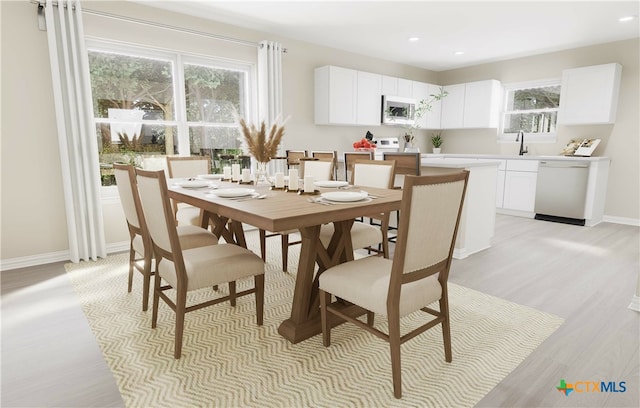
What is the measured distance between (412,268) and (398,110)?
482cm

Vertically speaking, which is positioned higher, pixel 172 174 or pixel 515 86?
pixel 515 86

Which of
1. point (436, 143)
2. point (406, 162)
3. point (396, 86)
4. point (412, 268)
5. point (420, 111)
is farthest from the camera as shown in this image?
point (436, 143)

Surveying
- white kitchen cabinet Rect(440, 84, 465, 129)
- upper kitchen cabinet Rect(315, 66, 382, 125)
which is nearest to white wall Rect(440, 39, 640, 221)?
white kitchen cabinet Rect(440, 84, 465, 129)

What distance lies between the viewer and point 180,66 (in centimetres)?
396

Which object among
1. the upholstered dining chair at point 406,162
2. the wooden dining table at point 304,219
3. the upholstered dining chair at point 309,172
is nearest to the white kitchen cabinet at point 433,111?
the upholstered dining chair at point 406,162

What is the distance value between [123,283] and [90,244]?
0.91m

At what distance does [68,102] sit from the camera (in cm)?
315

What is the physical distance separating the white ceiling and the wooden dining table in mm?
2407

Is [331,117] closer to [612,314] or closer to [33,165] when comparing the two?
[33,165]

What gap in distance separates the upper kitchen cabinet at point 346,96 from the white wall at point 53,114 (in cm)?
18

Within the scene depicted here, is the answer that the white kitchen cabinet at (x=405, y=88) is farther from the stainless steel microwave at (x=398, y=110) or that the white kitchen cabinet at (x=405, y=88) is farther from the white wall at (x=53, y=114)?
the white wall at (x=53, y=114)

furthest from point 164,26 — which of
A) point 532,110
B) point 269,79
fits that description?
point 532,110

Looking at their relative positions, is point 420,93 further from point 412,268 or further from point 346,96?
point 412,268

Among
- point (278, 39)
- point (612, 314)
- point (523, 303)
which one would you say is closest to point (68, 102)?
point (278, 39)
